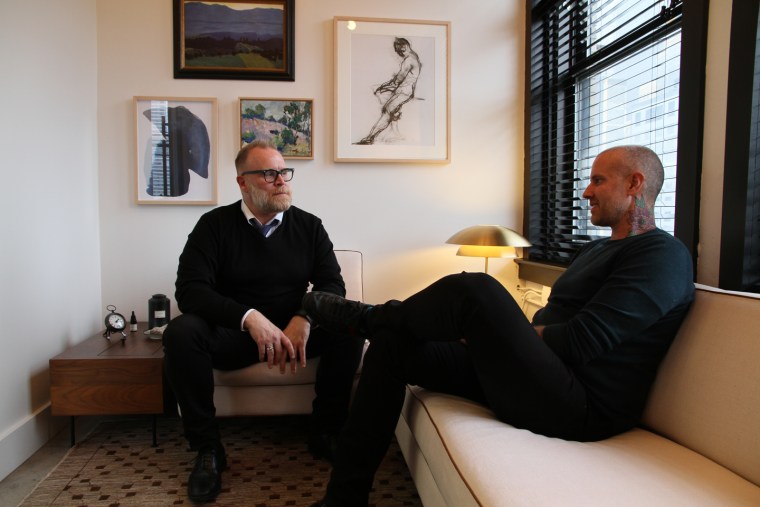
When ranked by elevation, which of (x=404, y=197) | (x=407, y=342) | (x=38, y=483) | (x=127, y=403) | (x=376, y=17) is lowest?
(x=38, y=483)

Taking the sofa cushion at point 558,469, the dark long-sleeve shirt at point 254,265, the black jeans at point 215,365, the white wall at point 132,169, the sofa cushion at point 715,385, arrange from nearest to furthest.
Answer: the sofa cushion at point 558,469 < the sofa cushion at point 715,385 < the black jeans at point 215,365 < the dark long-sleeve shirt at point 254,265 < the white wall at point 132,169

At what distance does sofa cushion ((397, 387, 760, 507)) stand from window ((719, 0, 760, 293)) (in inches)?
24.5

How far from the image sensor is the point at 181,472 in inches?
69.2

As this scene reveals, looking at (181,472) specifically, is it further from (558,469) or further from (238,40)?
(238,40)

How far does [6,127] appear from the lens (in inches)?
70.2

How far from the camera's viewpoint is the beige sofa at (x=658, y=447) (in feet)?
3.07

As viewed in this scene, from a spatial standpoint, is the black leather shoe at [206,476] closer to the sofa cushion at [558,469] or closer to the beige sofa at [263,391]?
the beige sofa at [263,391]

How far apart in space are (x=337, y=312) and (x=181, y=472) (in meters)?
0.84

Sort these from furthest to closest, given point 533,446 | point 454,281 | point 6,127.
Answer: point 6,127, point 454,281, point 533,446

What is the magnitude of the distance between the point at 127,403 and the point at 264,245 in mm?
834

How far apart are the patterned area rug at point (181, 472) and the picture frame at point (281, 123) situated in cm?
146

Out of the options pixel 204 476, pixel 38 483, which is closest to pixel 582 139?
pixel 204 476

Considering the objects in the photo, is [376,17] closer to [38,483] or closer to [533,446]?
[533,446]

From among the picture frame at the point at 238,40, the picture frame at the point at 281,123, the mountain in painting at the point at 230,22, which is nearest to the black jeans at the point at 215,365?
the picture frame at the point at 281,123
